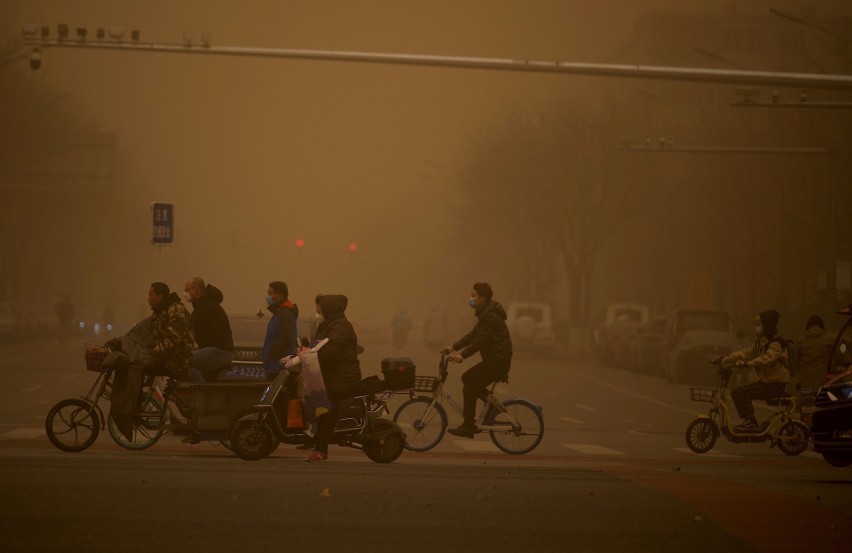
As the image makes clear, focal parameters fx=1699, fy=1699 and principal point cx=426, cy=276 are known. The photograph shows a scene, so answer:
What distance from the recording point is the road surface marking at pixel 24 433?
824 inches

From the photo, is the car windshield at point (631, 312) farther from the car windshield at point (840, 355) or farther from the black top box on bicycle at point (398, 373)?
the black top box on bicycle at point (398, 373)

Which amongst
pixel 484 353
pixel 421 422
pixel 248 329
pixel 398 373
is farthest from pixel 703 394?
pixel 248 329

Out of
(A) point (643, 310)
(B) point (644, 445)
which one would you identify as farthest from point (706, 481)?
(A) point (643, 310)

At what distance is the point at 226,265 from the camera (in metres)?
181

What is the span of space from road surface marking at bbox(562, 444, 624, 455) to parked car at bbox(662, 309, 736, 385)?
64.8ft

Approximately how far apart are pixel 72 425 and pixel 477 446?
6.30 m

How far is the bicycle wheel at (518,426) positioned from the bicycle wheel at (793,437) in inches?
127

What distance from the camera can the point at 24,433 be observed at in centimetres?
2148

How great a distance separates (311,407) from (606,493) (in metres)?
4.06

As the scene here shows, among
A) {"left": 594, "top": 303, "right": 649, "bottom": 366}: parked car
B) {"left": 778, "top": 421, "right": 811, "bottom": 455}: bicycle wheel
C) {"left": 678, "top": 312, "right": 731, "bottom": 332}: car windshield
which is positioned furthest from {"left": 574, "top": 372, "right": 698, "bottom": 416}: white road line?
{"left": 778, "top": 421, "right": 811, "bottom": 455}: bicycle wheel

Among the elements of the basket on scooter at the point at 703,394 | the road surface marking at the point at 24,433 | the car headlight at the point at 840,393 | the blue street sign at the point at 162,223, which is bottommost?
the road surface marking at the point at 24,433

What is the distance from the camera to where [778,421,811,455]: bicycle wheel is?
2058 cm

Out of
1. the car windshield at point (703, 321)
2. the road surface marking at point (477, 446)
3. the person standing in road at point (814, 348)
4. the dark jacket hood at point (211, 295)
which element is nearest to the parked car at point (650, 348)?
the car windshield at point (703, 321)

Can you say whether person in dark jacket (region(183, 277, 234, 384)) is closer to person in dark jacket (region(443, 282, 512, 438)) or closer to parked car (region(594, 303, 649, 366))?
person in dark jacket (region(443, 282, 512, 438))
